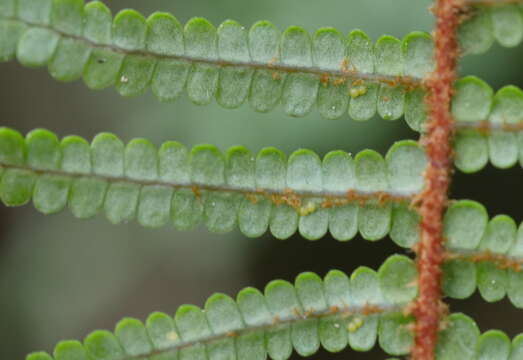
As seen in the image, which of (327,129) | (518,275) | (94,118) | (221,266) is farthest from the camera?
(94,118)

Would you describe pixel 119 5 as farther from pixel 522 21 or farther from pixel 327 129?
pixel 522 21

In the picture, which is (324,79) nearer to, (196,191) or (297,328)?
(196,191)

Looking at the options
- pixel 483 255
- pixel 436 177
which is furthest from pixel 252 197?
pixel 483 255

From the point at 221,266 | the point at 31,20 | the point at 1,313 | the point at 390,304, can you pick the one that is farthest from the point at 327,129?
the point at 1,313

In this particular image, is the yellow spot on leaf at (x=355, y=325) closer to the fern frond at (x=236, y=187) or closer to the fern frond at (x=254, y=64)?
the fern frond at (x=236, y=187)

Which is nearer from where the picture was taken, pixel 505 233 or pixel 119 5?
pixel 505 233
